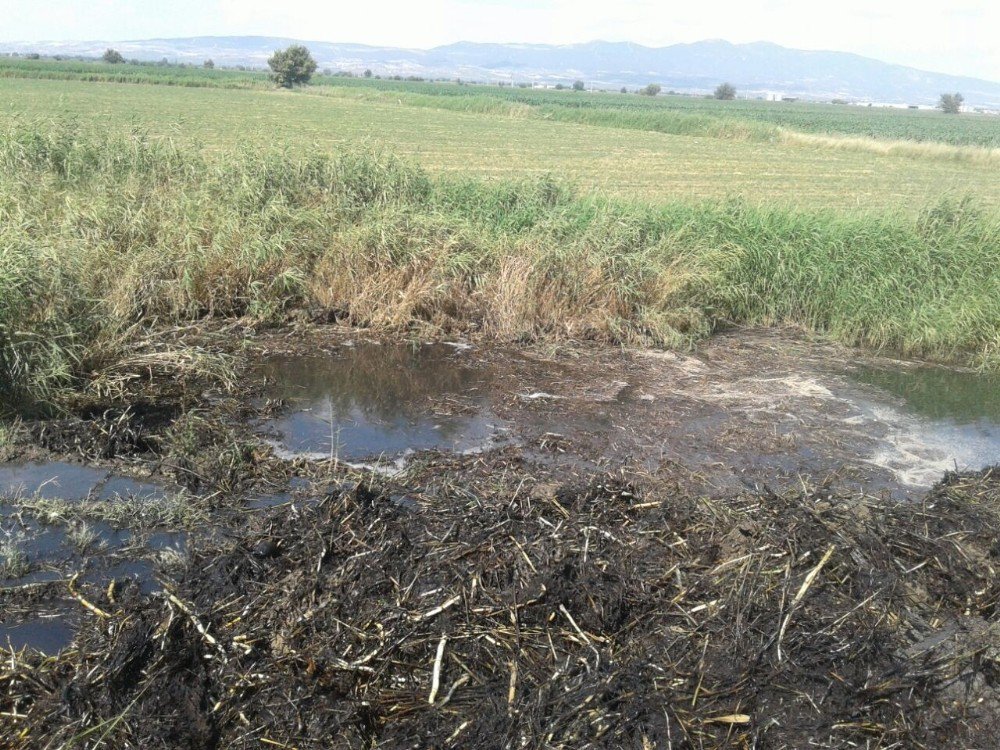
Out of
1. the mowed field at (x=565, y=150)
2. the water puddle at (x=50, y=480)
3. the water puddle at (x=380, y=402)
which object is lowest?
the water puddle at (x=380, y=402)

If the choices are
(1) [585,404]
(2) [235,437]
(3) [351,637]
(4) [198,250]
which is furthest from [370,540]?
(4) [198,250]

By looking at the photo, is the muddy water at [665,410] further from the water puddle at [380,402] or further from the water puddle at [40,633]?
the water puddle at [40,633]

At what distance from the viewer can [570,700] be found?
3287 millimetres

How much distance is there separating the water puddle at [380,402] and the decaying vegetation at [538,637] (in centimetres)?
145

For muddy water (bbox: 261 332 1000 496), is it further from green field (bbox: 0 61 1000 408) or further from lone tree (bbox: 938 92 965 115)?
lone tree (bbox: 938 92 965 115)

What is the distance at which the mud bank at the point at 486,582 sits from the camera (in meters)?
3.29

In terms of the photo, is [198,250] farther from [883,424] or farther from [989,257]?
[989,257]

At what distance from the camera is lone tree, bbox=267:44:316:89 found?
6247 cm

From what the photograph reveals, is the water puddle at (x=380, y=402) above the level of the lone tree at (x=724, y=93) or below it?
below

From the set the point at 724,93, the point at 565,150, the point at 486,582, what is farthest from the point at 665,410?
the point at 724,93

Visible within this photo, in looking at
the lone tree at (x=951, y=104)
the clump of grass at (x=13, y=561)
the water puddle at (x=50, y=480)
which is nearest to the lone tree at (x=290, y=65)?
the water puddle at (x=50, y=480)

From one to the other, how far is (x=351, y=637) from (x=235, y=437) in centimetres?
266

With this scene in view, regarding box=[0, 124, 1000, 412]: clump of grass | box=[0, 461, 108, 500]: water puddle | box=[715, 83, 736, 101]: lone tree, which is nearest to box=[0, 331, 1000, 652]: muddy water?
box=[0, 461, 108, 500]: water puddle

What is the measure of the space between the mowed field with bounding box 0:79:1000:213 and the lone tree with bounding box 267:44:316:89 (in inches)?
794
